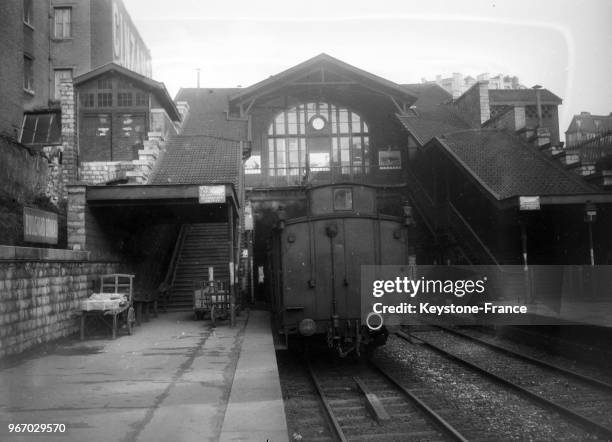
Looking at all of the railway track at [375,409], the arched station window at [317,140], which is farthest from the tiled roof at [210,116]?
the railway track at [375,409]

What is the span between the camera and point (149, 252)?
16.6 metres

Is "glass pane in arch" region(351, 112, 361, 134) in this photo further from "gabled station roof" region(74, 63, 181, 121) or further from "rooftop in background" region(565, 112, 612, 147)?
"gabled station roof" region(74, 63, 181, 121)

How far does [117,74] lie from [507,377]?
1571 cm

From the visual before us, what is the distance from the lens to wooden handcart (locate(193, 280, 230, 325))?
1278cm

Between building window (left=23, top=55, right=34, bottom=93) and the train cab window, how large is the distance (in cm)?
2043

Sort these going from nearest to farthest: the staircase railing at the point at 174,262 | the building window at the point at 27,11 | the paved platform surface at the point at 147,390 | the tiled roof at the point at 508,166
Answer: the paved platform surface at the point at 147,390 < the tiled roof at the point at 508,166 < the staircase railing at the point at 174,262 < the building window at the point at 27,11

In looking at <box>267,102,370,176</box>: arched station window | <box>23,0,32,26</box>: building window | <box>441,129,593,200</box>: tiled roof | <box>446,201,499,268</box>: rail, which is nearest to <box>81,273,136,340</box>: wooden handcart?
<box>441,129,593,200</box>: tiled roof

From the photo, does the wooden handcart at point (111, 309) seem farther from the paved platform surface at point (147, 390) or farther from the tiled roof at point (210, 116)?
Result: the tiled roof at point (210, 116)

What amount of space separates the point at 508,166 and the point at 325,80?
11.2m

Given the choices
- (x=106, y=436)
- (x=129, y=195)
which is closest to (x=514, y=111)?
(x=129, y=195)

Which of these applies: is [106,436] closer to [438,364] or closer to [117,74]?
[438,364]

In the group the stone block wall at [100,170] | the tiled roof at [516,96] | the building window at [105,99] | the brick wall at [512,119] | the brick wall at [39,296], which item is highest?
the tiled roof at [516,96]

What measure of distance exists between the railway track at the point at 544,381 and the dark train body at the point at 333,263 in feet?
6.84

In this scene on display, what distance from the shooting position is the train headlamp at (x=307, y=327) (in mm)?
8305
